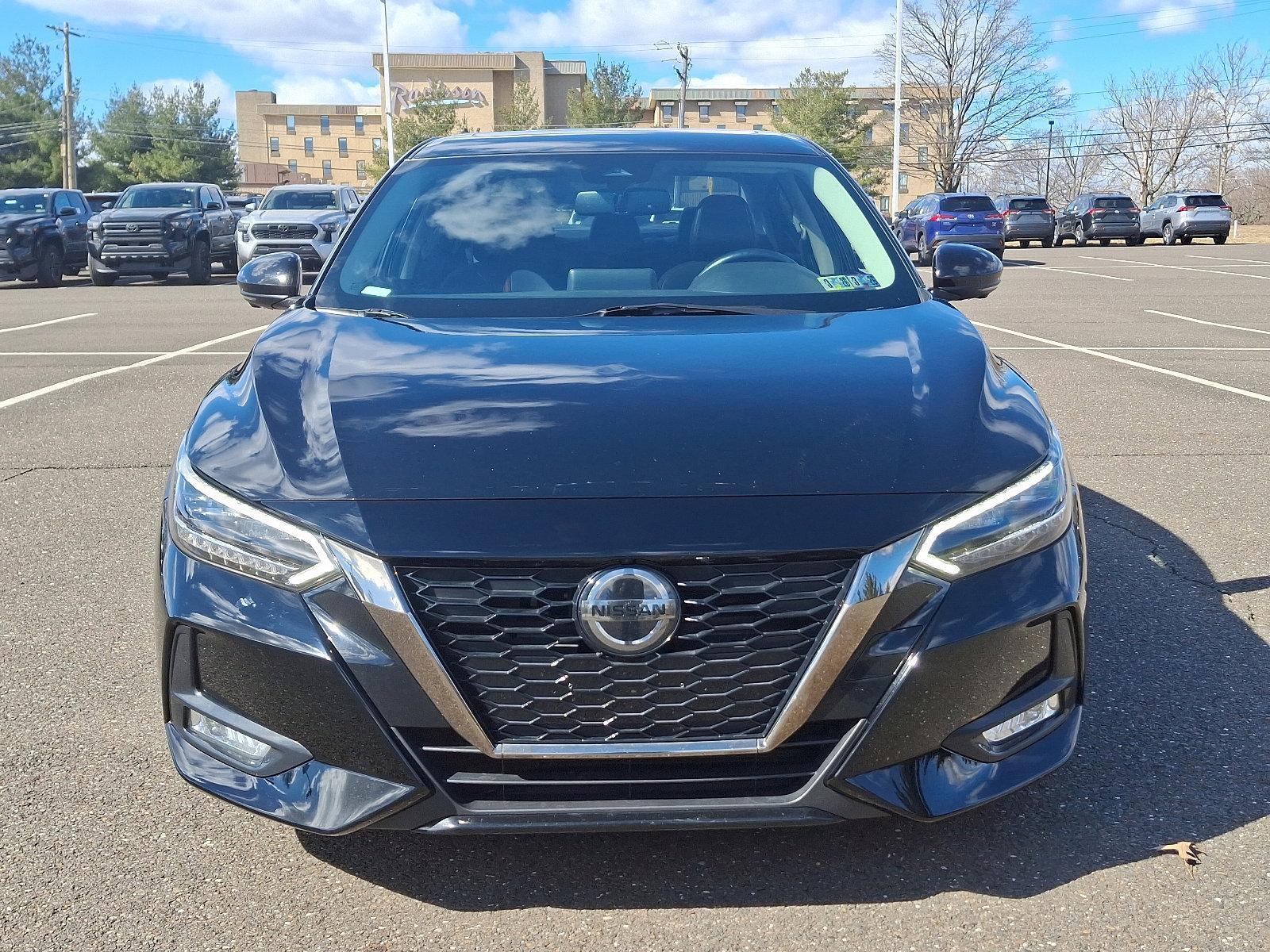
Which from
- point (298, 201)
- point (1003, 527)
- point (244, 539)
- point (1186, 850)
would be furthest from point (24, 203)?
point (1186, 850)

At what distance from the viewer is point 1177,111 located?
80562mm

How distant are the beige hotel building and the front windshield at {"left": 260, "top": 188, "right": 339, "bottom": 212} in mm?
62923

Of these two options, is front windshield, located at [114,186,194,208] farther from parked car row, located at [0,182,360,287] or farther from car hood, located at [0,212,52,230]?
car hood, located at [0,212,52,230]

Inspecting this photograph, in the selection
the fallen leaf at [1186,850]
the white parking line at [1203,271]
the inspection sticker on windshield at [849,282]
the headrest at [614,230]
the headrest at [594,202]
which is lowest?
the fallen leaf at [1186,850]

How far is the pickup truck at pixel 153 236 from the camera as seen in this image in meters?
22.4

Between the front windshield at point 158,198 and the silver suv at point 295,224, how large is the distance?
43.8 inches

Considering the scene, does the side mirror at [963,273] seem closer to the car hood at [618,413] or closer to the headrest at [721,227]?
the headrest at [721,227]

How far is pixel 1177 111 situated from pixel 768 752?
88.2 meters

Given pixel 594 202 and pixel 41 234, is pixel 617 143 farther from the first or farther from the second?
pixel 41 234

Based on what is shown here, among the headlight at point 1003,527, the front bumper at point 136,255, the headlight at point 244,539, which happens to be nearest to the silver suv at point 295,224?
the front bumper at point 136,255

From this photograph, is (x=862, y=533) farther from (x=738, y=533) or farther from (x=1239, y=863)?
(x=1239, y=863)

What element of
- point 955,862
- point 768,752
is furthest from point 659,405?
point 955,862

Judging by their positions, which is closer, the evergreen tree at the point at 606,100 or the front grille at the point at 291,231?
the front grille at the point at 291,231

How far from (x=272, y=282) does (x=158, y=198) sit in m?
21.5
